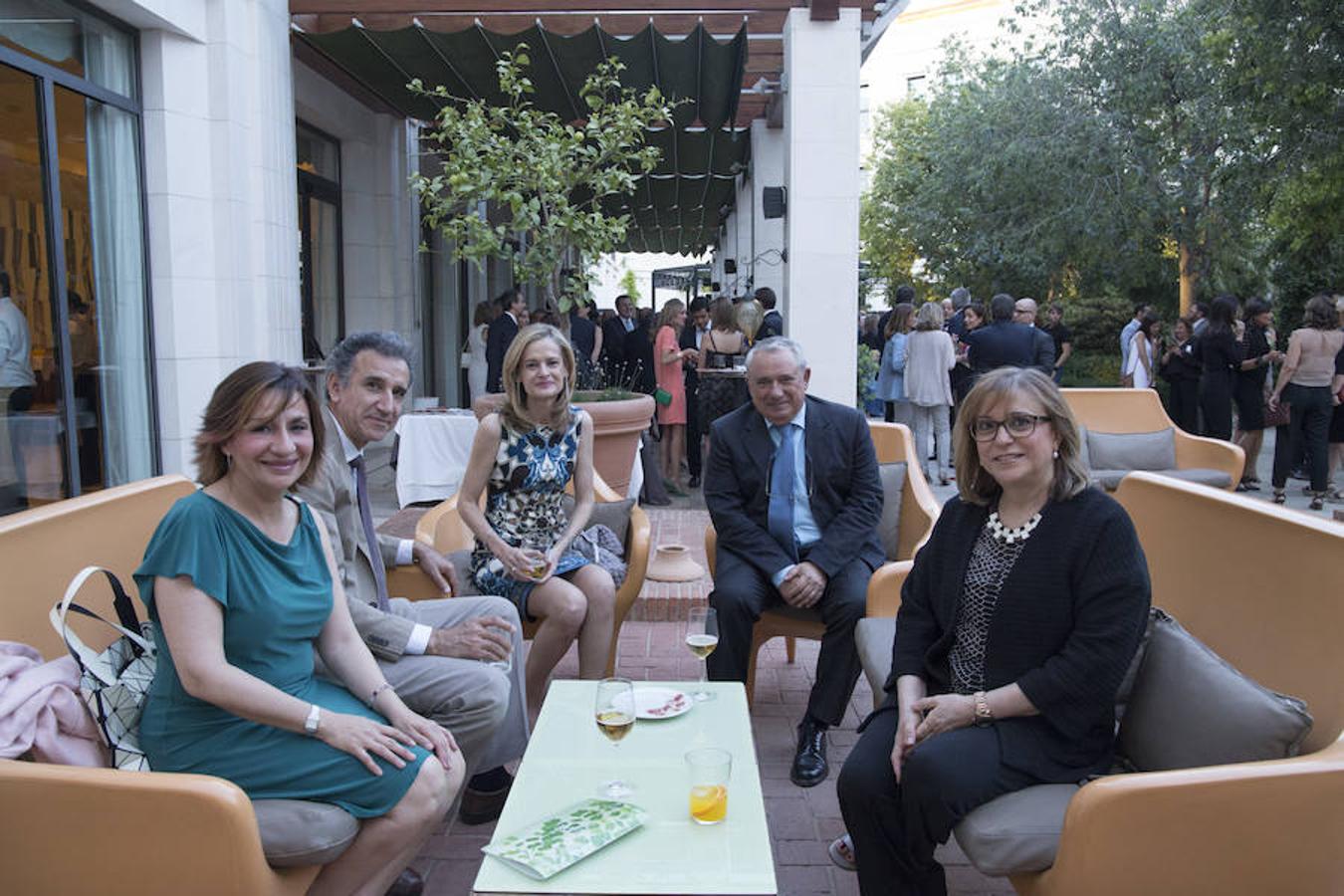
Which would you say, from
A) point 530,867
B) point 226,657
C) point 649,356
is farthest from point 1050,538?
point 649,356

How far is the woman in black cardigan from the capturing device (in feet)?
7.71

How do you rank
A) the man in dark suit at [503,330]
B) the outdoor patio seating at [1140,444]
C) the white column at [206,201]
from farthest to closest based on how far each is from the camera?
the man in dark suit at [503,330] < the outdoor patio seating at [1140,444] < the white column at [206,201]

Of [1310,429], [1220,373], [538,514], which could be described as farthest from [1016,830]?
[1220,373]

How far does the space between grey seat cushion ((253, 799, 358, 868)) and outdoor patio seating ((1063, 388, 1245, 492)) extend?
18.8ft

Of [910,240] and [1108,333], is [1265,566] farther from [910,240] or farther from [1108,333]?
[910,240]

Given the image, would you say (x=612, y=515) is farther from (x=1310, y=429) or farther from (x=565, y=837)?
(x=1310, y=429)

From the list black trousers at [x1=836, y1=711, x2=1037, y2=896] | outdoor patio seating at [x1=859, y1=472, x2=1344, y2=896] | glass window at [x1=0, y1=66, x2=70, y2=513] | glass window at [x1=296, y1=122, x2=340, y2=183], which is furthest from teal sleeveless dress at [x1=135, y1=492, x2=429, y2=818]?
glass window at [x1=296, y1=122, x2=340, y2=183]

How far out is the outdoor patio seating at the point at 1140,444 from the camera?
687cm

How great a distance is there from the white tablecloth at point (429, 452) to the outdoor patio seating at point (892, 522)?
3836mm

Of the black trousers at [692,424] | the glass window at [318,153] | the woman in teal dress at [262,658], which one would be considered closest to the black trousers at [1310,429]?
the black trousers at [692,424]

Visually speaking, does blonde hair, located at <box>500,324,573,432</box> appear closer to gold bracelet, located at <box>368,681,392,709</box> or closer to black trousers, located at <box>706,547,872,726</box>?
black trousers, located at <box>706,547,872,726</box>

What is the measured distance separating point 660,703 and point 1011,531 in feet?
3.35

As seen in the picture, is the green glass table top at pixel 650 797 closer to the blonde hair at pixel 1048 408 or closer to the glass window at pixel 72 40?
the blonde hair at pixel 1048 408

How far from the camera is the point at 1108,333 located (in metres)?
22.4
